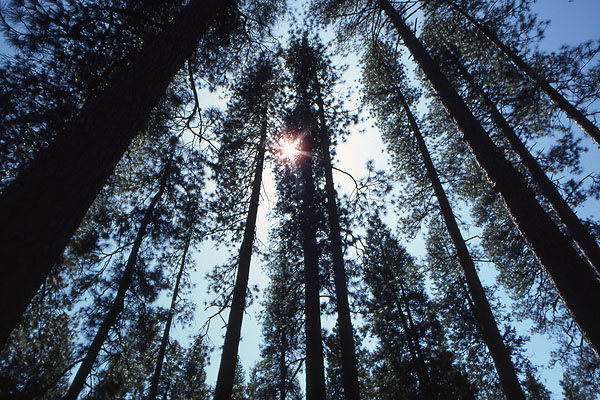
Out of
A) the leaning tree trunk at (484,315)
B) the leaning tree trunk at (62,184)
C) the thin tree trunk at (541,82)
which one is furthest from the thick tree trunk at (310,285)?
the thin tree trunk at (541,82)

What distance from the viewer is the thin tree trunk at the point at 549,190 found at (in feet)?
26.5

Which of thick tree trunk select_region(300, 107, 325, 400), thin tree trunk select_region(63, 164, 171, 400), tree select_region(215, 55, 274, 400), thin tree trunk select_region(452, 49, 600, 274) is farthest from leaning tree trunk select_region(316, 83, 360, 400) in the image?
thin tree trunk select_region(452, 49, 600, 274)

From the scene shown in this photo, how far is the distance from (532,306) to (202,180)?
13.8 metres

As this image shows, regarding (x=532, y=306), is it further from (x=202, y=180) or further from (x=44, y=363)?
(x=44, y=363)

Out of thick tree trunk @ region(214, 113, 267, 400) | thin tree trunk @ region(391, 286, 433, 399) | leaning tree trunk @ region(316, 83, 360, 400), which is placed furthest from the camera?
thin tree trunk @ region(391, 286, 433, 399)

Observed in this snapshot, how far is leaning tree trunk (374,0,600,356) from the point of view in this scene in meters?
2.90

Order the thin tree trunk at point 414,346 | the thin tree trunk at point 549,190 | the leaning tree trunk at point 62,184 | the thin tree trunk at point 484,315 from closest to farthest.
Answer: the leaning tree trunk at point 62,184 < the thin tree trunk at point 484,315 < the thin tree trunk at point 549,190 < the thin tree trunk at point 414,346

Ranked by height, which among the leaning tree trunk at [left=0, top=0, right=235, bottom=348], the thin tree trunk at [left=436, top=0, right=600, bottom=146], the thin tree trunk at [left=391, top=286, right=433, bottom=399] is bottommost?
the leaning tree trunk at [left=0, top=0, right=235, bottom=348]

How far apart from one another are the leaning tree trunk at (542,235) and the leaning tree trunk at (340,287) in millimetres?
4496

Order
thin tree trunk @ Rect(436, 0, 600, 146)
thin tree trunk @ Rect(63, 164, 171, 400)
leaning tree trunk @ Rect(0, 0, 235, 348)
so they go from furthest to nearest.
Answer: thin tree trunk @ Rect(436, 0, 600, 146) → thin tree trunk @ Rect(63, 164, 171, 400) → leaning tree trunk @ Rect(0, 0, 235, 348)

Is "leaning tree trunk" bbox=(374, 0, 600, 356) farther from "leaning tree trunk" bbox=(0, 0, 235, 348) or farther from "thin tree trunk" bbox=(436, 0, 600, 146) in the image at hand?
"thin tree trunk" bbox=(436, 0, 600, 146)

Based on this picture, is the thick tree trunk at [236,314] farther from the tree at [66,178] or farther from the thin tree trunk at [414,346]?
the thin tree trunk at [414,346]

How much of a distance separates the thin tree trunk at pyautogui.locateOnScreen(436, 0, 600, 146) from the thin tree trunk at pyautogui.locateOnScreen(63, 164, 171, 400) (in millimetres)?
12081

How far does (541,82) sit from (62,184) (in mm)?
12477
